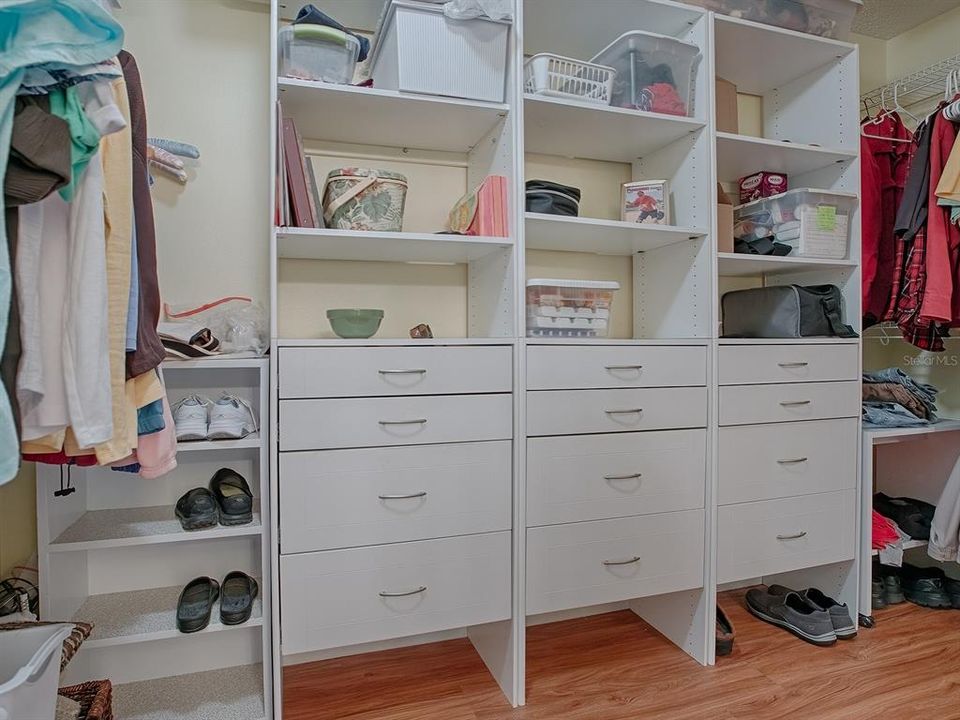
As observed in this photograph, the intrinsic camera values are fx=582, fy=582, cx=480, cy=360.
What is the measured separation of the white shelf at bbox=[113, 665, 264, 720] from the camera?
5.05 feet

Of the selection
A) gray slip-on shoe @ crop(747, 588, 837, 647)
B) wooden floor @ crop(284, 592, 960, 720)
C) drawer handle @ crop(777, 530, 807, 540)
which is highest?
drawer handle @ crop(777, 530, 807, 540)

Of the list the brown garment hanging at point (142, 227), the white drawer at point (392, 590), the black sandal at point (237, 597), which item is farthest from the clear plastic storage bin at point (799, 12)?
the black sandal at point (237, 597)

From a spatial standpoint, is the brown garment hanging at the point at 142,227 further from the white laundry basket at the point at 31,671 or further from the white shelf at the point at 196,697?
the white shelf at the point at 196,697

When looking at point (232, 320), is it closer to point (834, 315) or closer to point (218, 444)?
point (218, 444)

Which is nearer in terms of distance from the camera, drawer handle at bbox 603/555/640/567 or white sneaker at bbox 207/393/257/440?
white sneaker at bbox 207/393/257/440

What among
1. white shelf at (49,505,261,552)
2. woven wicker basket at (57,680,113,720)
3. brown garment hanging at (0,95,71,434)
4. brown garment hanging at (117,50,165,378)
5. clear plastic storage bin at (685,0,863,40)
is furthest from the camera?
clear plastic storage bin at (685,0,863,40)

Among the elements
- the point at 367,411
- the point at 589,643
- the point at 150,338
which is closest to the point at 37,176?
the point at 150,338

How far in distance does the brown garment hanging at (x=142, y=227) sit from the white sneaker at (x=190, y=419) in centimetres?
47

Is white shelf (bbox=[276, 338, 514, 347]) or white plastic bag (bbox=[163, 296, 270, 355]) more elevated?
white plastic bag (bbox=[163, 296, 270, 355])

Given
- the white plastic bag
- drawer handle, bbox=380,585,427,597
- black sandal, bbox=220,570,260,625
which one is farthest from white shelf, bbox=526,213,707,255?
black sandal, bbox=220,570,260,625

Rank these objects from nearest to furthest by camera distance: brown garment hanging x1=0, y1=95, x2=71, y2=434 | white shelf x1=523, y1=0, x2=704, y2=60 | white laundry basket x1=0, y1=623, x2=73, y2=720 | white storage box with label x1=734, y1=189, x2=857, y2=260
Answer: brown garment hanging x1=0, y1=95, x2=71, y2=434 < white laundry basket x1=0, y1=623, x2=73, y2=720 < white shelf x1=523, y1=0, x2=704, y2=60 < white storage box with label x1=734, y1=189, x2=857, y2=260

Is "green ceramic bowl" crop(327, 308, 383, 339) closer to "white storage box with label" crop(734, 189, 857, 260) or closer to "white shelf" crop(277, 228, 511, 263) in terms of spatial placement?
"white shelf" crop(277, 228, 511, 263)

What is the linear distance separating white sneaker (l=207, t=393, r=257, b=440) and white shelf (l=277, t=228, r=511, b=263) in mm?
453

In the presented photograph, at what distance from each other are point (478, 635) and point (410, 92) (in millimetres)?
1689
